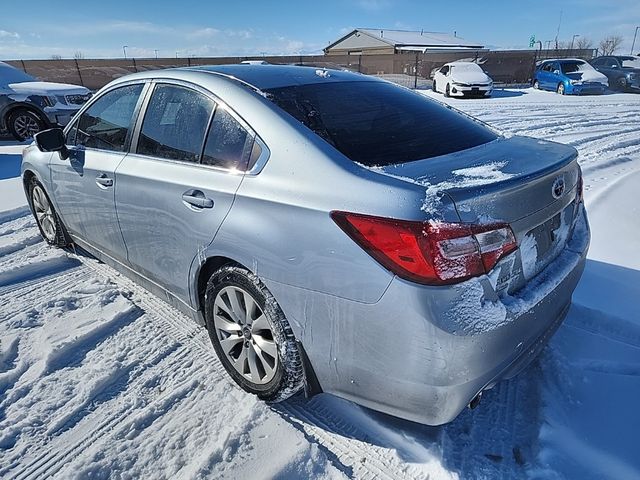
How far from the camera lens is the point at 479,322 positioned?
5.26ft

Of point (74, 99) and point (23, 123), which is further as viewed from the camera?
point (74, 99)

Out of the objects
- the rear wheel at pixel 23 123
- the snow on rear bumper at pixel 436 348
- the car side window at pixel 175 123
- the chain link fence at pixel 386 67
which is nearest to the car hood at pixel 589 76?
the chain link fence at pixel 386 67

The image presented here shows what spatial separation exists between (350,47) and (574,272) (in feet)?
193

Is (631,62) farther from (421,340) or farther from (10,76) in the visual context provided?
(421,340)

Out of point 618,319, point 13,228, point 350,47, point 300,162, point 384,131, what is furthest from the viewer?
point 350,47

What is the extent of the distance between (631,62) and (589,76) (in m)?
5.71

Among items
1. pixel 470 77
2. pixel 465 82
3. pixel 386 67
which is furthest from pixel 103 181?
pixel 386 67

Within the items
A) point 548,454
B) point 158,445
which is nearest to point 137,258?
point 158,445

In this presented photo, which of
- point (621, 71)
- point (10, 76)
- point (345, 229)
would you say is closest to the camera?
point (345, 229)

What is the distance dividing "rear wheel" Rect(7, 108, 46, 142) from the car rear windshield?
9.58 metres

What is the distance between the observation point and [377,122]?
2311 mm

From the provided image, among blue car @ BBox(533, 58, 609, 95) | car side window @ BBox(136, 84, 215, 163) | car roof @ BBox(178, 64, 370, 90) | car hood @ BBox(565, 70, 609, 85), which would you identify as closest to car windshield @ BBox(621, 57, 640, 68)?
blue car @ BBox(533, 58, 609, 95)

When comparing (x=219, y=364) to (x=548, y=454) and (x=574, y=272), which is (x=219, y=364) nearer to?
(x=548, y=454)

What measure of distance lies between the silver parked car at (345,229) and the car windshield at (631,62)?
75.1 feet
